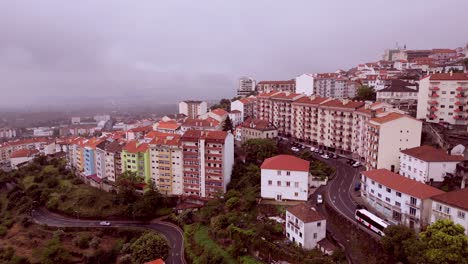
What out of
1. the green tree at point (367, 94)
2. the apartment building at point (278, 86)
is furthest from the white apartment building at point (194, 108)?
the green tree at point (367, 94)

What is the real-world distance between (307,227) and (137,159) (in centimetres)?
3074

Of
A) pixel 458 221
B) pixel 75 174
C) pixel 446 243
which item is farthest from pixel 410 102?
pixel 75 174

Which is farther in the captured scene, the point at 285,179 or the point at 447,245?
the point at 285,179

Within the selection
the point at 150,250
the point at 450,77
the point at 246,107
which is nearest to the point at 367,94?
the point at 450,77

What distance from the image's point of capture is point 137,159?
4994cm

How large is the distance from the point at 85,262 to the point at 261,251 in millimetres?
22811

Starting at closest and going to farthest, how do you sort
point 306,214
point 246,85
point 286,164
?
point 306,214
point 286,164
point 246,85

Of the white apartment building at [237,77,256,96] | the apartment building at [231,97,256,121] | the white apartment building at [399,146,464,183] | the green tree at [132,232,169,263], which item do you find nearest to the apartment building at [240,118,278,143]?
the apartment building at [231,97,256,121]

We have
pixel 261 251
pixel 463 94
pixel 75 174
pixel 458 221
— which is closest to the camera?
pixel 458 221

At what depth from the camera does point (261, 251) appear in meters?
29.1

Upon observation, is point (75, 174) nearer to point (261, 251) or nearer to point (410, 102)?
point (261, 251)

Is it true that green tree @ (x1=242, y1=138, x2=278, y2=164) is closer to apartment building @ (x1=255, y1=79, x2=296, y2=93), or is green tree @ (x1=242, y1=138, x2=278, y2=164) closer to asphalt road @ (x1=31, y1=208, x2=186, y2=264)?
asphalt road @ (x1=31, y1=208, x2=186, y2=264)

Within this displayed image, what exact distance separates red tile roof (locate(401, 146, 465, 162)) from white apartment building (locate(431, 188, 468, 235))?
22.2 feet

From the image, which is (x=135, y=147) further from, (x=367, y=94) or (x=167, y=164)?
(x=367, y=94)
